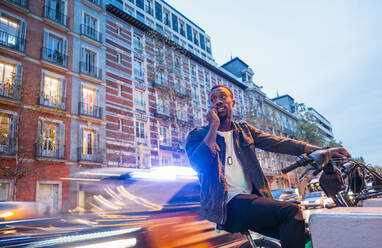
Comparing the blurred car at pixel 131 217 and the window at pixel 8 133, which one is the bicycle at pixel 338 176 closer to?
the blurred car at pixel 131 217

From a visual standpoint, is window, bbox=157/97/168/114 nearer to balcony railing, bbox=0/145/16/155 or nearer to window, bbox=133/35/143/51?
window, bbox=133/35/143/51

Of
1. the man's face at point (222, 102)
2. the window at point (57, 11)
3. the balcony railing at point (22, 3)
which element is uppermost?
the window at point (57, 11)

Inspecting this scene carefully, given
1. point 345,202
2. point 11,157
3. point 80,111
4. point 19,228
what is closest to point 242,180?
point 345,202

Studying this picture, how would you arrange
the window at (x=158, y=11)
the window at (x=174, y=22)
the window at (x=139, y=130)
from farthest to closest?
the window at (x=174, y=22)
the window at (x=158, y=11)
the window at (x=139, y=130)

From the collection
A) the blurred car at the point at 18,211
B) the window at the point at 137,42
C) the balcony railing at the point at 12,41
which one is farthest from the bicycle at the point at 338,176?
the window at the point at 137,42

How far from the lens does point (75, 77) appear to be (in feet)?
59.5

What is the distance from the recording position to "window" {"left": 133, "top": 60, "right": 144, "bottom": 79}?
2317 centimetres

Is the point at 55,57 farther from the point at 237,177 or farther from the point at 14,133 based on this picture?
the point at 237,177

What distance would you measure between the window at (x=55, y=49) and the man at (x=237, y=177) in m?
18.3

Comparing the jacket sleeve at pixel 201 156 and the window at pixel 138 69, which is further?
the window at pixel 138 69

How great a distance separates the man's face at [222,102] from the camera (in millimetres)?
1956

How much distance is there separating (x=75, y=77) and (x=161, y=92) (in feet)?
26.6

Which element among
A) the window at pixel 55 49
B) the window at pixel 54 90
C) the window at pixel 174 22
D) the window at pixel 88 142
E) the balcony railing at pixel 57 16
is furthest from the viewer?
the window at pixel 174 22

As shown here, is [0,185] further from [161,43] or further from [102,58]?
[161,43]
